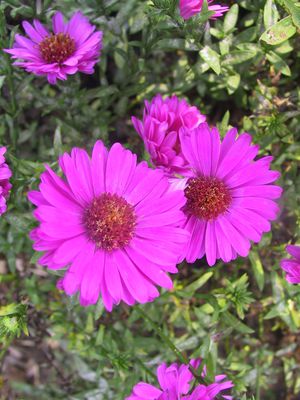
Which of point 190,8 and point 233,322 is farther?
point 233,322

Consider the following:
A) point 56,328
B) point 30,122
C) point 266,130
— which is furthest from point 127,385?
point 30,122

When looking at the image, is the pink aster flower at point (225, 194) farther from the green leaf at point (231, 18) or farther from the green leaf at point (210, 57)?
the green leaf at point (231, 18)

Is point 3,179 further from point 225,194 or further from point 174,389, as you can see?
point 174,389

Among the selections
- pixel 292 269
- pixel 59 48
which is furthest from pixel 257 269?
pixel 59 48

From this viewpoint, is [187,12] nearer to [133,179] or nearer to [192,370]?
[133,179]

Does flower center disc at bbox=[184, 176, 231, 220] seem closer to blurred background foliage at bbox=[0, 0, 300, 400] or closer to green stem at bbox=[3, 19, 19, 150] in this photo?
blurred background foliage at bbox=[0, 0, 300, 400]

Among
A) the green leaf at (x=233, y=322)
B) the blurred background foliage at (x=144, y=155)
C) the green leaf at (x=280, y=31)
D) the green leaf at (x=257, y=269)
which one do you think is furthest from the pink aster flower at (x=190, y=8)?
the green leaf at (x=233, y=322)
